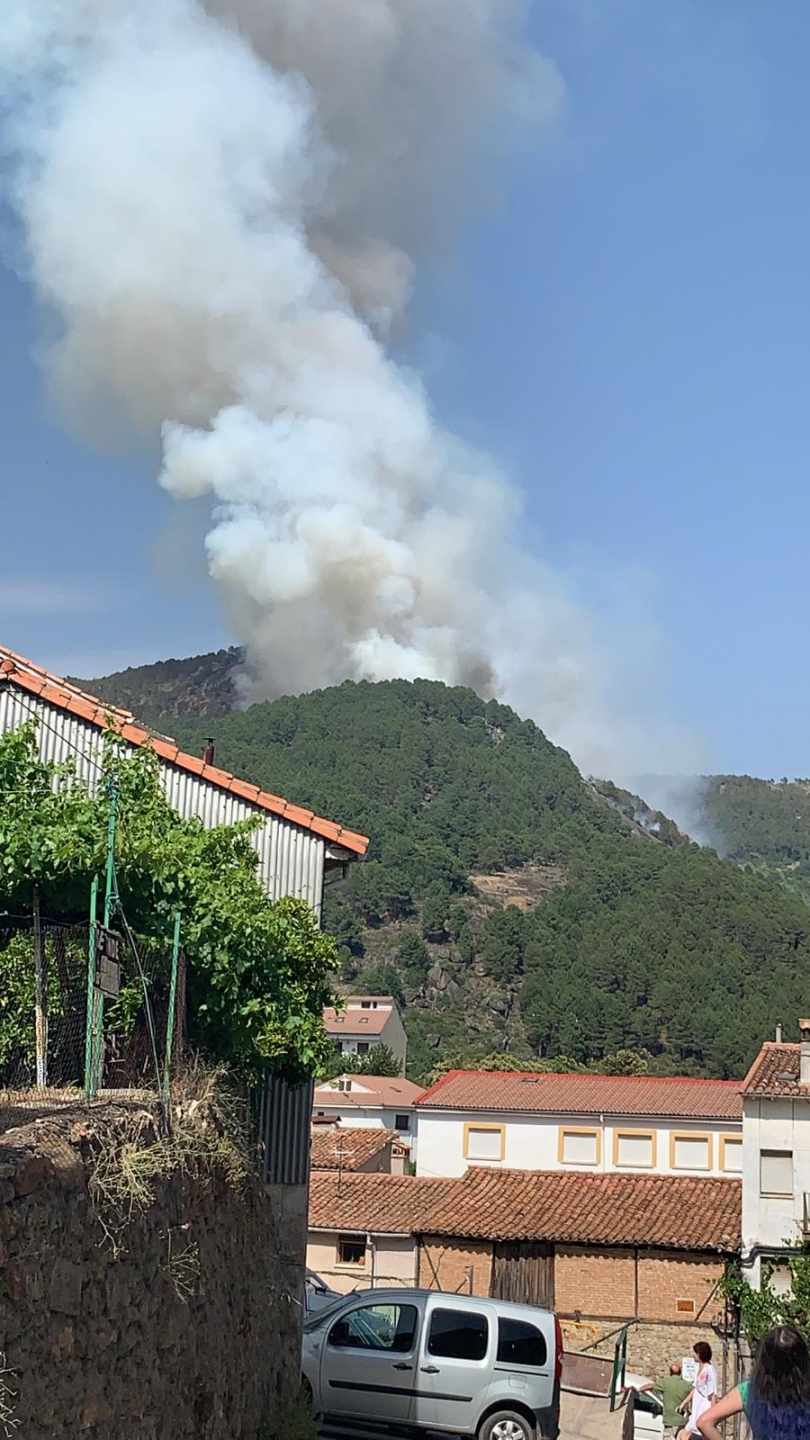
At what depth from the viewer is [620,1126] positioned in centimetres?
5050

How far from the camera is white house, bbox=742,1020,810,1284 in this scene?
3522 centimetres

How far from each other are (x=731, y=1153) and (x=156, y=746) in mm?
36302

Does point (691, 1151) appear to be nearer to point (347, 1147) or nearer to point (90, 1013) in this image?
point (347, 1147)

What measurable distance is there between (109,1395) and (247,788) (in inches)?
426

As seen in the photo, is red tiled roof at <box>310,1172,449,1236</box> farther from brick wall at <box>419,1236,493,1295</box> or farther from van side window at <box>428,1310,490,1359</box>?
van side window at <box>428,1310,490,1359</box>

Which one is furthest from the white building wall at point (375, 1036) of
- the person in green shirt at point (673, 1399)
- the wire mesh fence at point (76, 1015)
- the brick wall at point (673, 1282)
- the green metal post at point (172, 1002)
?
the green metal post at point (172, 1002)

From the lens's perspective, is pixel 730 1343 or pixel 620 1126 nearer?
pixel 730 1343

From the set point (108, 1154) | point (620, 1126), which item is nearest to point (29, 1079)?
point (108, 1154)

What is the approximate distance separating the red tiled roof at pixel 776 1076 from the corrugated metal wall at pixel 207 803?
21.5m

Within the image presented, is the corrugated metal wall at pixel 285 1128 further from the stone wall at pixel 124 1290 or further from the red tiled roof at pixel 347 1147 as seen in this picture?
the red tiled roof at pixel 347 1147

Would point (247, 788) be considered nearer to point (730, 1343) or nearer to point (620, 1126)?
point (730, 1343)

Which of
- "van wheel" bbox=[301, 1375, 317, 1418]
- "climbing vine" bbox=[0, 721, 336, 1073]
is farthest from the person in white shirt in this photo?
"climbing vine" bbox=[0, 721, 336, 1073]

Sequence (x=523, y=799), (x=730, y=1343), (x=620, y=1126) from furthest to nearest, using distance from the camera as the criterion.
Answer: (x=523, y=799) → (x=620, y=1126) → (x=730, y=1343)

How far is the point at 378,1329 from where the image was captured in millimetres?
16266
